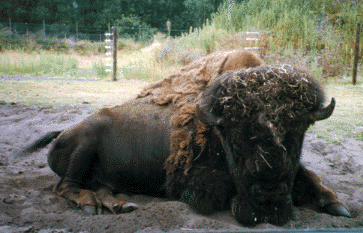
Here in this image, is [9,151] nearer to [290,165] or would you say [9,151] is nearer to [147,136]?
[147,136]

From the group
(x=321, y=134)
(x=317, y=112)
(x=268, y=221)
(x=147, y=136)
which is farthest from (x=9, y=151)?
(x=321, y=134)

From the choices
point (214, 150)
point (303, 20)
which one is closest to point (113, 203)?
point (214, 150)

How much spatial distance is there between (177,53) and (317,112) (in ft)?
11.6

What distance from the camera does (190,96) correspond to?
8.16 feet

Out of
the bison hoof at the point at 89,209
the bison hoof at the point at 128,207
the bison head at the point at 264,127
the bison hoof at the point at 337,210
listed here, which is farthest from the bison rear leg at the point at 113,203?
the bison hoof at the point at 337,210

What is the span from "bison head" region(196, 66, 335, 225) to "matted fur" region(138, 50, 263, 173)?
19.7 inches

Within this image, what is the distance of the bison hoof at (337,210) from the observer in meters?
1.95

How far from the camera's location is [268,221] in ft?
5.32

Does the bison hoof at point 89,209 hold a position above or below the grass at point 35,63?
below

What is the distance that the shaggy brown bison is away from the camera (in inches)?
61.6

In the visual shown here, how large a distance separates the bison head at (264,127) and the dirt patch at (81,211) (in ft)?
0.50

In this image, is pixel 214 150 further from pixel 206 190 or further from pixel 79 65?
pixel 79 65

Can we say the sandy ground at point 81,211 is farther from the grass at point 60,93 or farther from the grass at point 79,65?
the grass at point 79,65

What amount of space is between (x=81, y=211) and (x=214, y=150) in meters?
1.12
